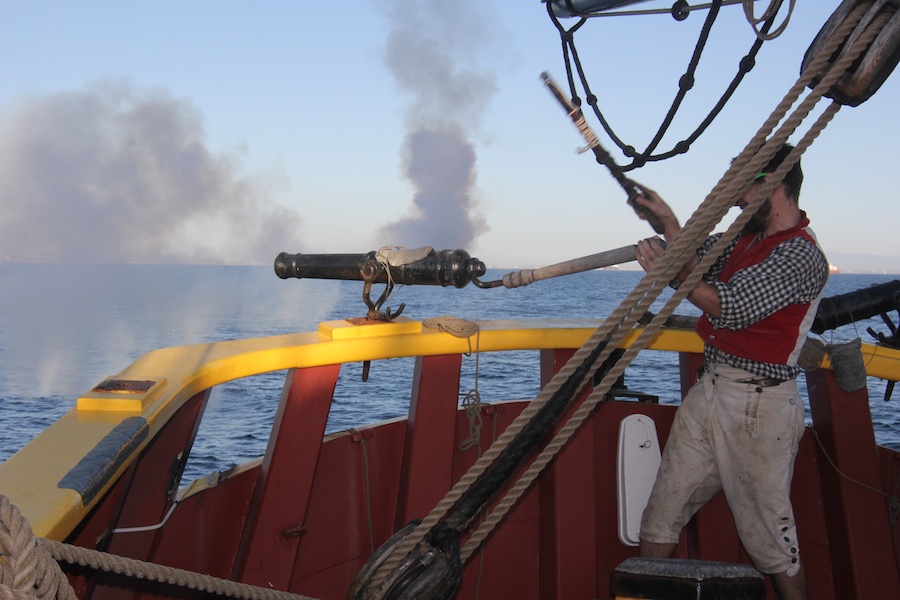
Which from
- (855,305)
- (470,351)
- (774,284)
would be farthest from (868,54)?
(470,351)

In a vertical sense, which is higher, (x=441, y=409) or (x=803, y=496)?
(x=441, y=409)

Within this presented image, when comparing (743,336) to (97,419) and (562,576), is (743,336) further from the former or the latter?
(97,419)

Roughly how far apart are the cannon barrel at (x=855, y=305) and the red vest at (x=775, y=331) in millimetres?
843

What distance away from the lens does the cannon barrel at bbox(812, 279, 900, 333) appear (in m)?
3.53

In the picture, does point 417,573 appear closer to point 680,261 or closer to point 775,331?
point 680,261

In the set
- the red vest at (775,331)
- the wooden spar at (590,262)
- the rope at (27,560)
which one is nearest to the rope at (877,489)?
the red vest at (775,331)

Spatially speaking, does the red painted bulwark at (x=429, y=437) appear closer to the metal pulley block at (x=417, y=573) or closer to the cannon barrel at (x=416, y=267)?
the cannon barrel at (x=416, y=267)

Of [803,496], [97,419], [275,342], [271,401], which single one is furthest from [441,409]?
[271,401]

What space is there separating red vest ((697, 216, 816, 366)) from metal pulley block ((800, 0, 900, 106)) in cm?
57

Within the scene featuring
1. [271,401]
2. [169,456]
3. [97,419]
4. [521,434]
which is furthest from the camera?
[271,401]

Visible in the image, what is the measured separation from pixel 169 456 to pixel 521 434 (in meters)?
1.32

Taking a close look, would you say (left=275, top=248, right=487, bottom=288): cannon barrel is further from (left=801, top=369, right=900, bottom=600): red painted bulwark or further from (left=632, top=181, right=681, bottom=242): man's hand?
(left=801, top=369, right=900, bottom=600): red painted bulwark

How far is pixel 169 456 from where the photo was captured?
8.99ft

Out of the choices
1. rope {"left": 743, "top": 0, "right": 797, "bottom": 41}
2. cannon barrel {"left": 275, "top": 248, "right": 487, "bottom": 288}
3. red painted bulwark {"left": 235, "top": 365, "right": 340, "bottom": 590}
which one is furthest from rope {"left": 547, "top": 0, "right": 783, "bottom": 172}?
red painted bulwark {"left": 235, "top": 365, "right": 340, "bottom": 590}
